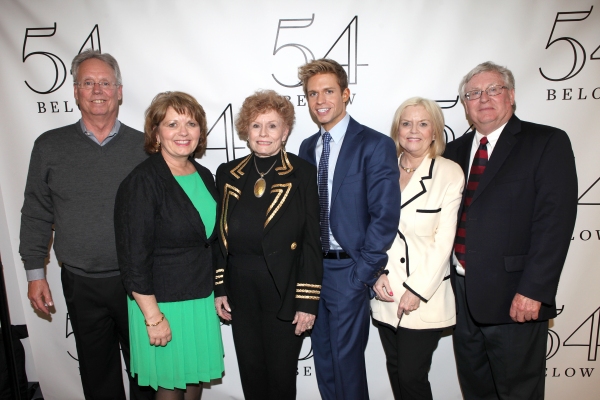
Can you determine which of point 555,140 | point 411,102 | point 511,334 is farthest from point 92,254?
point 555,140

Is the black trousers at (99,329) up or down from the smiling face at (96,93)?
down

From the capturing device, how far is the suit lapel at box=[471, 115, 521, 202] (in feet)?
5.69

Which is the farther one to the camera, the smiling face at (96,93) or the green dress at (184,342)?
the smiling face at (96,93)

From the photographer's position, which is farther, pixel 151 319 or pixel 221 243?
pixel 221 243

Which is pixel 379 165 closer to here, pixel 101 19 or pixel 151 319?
pixel 151 319

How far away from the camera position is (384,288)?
1796mm

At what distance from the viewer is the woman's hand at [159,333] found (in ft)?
5.22

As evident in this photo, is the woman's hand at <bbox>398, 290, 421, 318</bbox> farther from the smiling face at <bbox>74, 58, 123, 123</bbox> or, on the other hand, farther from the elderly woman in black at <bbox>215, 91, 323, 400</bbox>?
the smiling face at <bbox>74, 58, 123, 123</bbox>

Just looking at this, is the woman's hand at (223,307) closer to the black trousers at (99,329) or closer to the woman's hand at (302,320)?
the woman's hand at (302,320)

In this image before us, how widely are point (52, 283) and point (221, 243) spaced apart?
1.64 m

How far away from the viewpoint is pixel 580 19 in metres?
2.23

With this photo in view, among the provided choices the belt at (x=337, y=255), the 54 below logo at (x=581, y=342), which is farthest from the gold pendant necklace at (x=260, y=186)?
the 54 below logo at (x=581, y=342)

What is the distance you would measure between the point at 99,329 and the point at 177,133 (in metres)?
1.17

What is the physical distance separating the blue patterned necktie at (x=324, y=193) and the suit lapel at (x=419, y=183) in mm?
370
